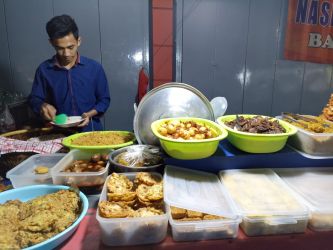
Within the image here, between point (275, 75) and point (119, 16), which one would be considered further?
point (275, 75)

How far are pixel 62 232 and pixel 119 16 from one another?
284 cm

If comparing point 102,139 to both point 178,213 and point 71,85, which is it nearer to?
point 178,213

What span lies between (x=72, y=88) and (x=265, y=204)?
1.82m

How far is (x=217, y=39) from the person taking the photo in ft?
11.0

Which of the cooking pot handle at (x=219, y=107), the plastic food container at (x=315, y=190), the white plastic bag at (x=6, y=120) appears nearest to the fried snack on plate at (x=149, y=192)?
the plastic food container at (x=315, y=190)

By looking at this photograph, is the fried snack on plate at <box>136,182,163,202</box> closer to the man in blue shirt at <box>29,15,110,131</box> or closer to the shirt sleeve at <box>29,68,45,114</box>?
the man in blue shirt at <box>29,15,110,131</box>

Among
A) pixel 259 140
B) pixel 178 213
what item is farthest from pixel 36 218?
pixel 259 140

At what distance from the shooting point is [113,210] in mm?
854

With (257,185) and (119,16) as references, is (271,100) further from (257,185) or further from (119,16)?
(257,185)

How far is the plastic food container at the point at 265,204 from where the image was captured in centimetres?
91

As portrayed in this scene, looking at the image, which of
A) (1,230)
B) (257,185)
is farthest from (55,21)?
(257,185)

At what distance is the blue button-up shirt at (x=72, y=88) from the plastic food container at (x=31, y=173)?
932 mm

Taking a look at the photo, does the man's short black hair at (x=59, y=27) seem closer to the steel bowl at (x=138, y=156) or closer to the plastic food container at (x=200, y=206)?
the steel bowl at (x=138, y=156)

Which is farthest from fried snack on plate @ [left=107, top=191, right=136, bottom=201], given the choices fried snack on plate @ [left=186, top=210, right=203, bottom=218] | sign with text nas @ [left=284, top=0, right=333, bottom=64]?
sign with text nas @ [left=284, top=0, right=333, bottom=64]
